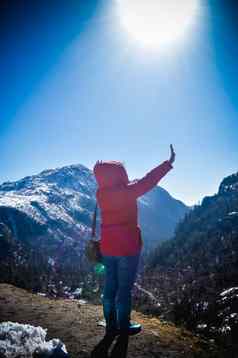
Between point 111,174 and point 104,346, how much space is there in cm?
353

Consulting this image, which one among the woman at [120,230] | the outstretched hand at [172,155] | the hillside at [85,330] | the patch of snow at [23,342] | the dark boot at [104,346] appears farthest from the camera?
the hillside at [85,330]

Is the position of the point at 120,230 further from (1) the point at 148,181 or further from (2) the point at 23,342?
(2) the point at 23,342

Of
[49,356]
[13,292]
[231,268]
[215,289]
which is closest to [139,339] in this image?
[49,356]

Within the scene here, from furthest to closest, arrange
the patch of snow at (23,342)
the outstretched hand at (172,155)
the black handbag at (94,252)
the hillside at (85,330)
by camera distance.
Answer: the black handbag at (94,252) < the hillside at (85,330) < the outstretched hand at (172,155) < the patch of snow at (23,342)

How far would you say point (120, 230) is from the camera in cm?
643

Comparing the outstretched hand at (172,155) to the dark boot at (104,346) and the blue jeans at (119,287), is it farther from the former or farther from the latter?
the dark boot at (104,346)

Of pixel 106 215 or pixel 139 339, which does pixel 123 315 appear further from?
pixel 106 215

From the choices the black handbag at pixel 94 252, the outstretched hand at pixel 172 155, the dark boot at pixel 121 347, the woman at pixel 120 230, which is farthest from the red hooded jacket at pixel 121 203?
the dark boot at pixel 121 347

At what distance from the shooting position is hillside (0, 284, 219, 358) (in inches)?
261

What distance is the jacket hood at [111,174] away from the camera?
21.4 ft

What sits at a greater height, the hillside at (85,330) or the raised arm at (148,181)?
the raised arm at (148,181)

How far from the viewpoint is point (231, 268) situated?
511 feet

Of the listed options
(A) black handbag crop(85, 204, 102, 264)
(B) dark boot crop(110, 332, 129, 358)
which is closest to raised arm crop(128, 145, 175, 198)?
(A) black handbag crop(85, 204, 102, 264)

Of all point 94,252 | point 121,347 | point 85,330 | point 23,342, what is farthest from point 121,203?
point 85,330
